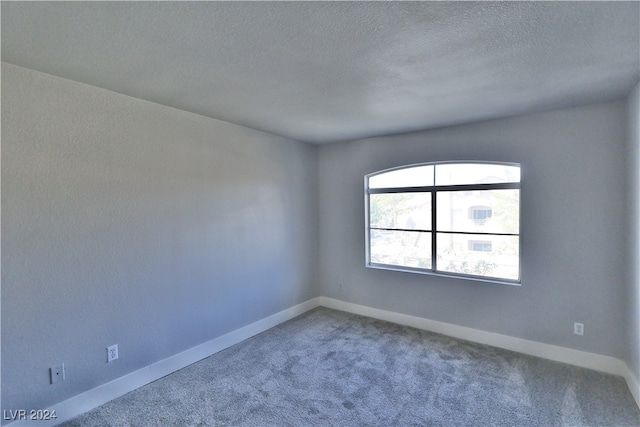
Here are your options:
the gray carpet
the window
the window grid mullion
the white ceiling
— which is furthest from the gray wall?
the window grid mullion

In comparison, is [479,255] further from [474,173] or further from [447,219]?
[474,173]

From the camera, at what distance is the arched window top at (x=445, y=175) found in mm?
3402

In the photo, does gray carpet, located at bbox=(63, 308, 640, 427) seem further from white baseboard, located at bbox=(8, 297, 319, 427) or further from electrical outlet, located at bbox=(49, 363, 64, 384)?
electrical outlet, located at bbox=(49, 363, 64, 384)

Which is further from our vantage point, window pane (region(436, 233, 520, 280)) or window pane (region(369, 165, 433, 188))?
window pane (region(369, 165, 433, 188))

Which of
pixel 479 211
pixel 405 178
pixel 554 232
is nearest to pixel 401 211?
pixel 405 178

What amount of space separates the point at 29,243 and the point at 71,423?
1.33 m

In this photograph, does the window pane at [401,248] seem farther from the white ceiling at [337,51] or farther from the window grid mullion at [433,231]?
the white ceiling at [337,51]

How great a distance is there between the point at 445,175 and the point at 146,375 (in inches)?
149

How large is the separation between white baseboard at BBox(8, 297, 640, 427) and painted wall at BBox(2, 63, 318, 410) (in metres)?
0.08

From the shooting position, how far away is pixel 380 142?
13.8 ft

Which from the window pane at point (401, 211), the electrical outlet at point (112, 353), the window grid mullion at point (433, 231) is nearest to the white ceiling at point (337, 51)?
the window grid mullion at point (433, 231)

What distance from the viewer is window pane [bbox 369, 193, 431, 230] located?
397cm

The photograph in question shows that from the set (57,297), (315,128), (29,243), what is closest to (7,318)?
(57,297)

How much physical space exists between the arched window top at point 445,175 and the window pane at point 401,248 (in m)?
0.67
